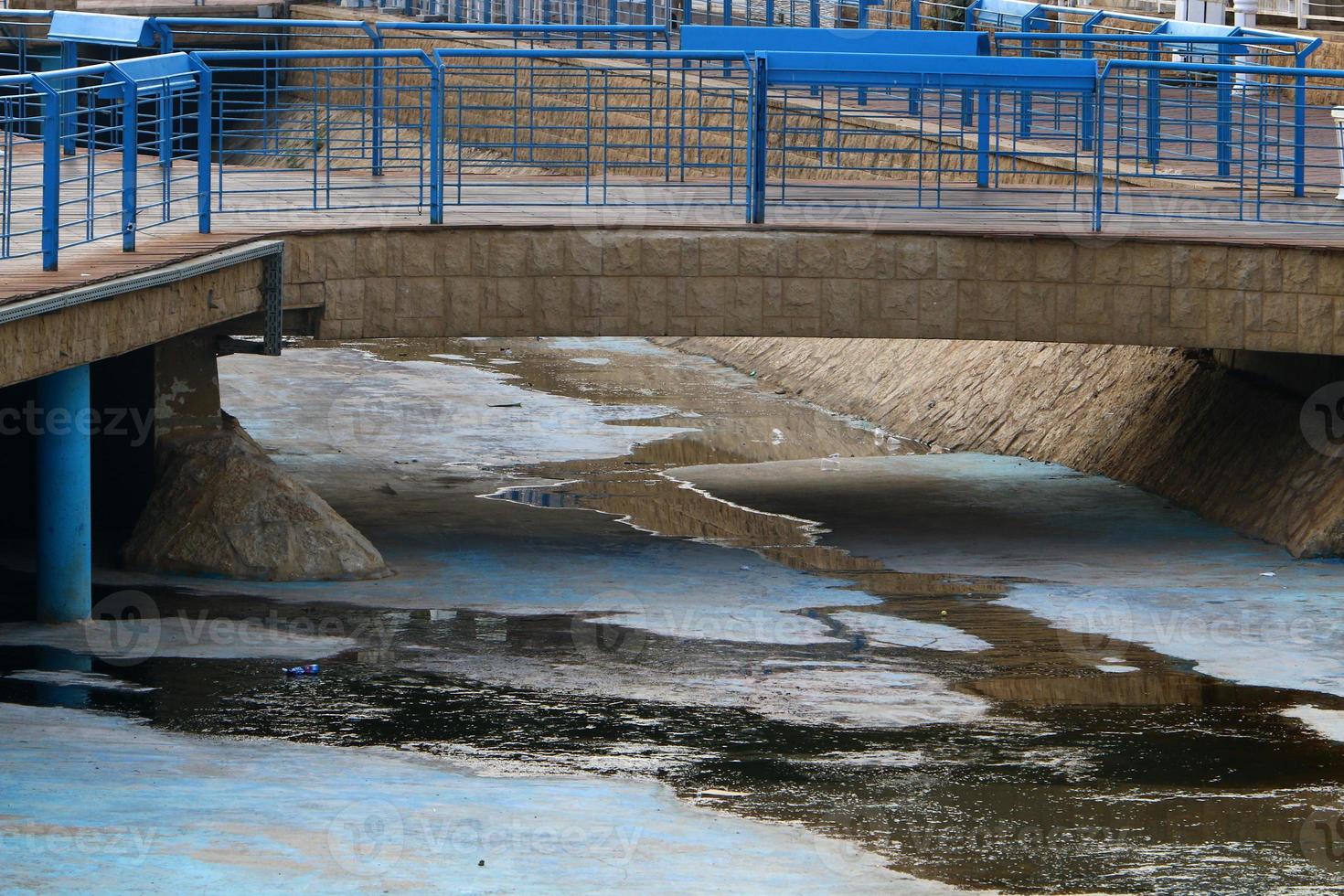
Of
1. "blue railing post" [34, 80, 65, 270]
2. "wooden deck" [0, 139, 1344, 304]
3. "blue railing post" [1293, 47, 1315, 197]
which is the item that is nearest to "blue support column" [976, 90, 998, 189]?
"wooden deck" [0, 139, 1344, 304]

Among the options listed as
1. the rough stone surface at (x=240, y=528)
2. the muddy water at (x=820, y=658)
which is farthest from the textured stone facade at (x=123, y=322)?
the muddy water at (x=820, y=658)

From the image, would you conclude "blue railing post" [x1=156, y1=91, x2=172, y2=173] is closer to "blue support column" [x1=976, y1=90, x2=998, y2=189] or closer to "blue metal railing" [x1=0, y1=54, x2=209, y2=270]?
"blue metal railing" [x1=0, y1=54, x2=209, y2=270]

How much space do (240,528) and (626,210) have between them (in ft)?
15.1

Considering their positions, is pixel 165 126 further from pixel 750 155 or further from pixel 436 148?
pixel 750 155


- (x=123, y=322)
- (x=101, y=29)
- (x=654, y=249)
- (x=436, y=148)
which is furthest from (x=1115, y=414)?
(x=123, y=322)

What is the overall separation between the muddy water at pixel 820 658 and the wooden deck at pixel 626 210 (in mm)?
2601

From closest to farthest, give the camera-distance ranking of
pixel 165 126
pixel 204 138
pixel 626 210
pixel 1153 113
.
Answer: pixel 204 138
pixel 165 126
pixel 626 210
pixel 1153 113

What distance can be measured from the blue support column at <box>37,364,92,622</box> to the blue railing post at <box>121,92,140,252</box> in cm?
118

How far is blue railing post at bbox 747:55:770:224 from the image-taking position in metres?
16.4

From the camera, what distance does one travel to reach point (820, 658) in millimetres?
12750

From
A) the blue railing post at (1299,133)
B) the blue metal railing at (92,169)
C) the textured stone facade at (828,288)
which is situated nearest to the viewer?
the blue metal railing at (92,169)

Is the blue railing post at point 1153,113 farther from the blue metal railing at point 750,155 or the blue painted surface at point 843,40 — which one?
the blue painted surface at point 843,40

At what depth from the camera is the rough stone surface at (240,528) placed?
1481cm

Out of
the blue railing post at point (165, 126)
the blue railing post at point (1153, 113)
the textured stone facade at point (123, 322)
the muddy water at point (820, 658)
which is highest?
the blue railing post at point (1153, 113)
